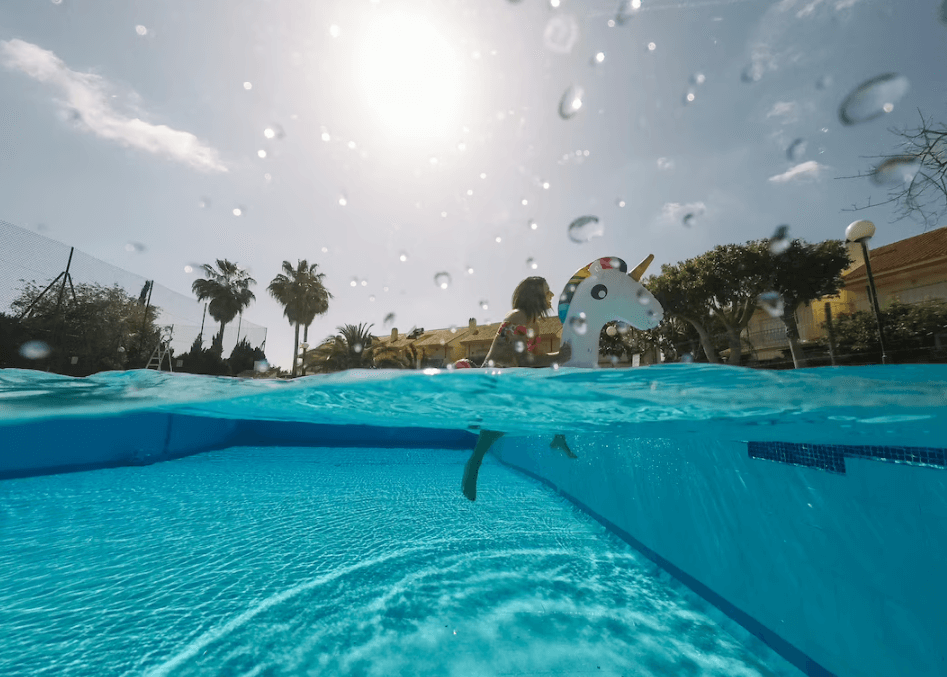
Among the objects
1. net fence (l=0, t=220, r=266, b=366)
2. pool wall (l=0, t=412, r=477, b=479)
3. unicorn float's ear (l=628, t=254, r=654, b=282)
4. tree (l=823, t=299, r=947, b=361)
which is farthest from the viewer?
tree (l=823, t=299, r=947, b=361)

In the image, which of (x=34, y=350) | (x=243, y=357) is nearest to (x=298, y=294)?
(x=243, y=357)

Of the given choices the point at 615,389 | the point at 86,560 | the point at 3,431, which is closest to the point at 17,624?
the point at 86,560

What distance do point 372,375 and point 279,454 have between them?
10282 millimetres

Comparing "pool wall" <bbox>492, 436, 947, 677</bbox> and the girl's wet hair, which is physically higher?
the girl's wet hair

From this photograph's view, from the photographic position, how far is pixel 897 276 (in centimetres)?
1936

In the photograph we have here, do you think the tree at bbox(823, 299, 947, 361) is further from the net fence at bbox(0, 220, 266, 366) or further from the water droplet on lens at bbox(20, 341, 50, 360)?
the net fence at bbox(0, 220, 266, 366)

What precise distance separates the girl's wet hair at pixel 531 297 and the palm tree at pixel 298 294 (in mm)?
38431

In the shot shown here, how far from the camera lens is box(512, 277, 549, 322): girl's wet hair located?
684 cm

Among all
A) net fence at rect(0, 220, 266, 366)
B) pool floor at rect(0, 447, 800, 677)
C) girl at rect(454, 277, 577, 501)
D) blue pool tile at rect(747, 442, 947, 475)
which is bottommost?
pool floor at rect(0, 447, 800, 677)

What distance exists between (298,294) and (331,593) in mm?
41308

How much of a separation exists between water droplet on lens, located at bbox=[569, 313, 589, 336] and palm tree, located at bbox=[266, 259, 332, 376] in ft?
130

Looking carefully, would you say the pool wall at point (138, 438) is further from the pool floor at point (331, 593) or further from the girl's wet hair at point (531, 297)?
the girl's wet hair at point (531, 297)

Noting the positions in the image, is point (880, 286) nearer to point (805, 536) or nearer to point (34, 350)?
point (805, 536)

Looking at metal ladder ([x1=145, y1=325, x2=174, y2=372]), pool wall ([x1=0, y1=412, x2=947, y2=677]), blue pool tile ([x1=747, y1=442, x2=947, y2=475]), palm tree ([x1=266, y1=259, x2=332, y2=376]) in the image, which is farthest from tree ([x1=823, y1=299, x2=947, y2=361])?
palm tree ([x1=266, y1=259, x2=332, y2=376])
